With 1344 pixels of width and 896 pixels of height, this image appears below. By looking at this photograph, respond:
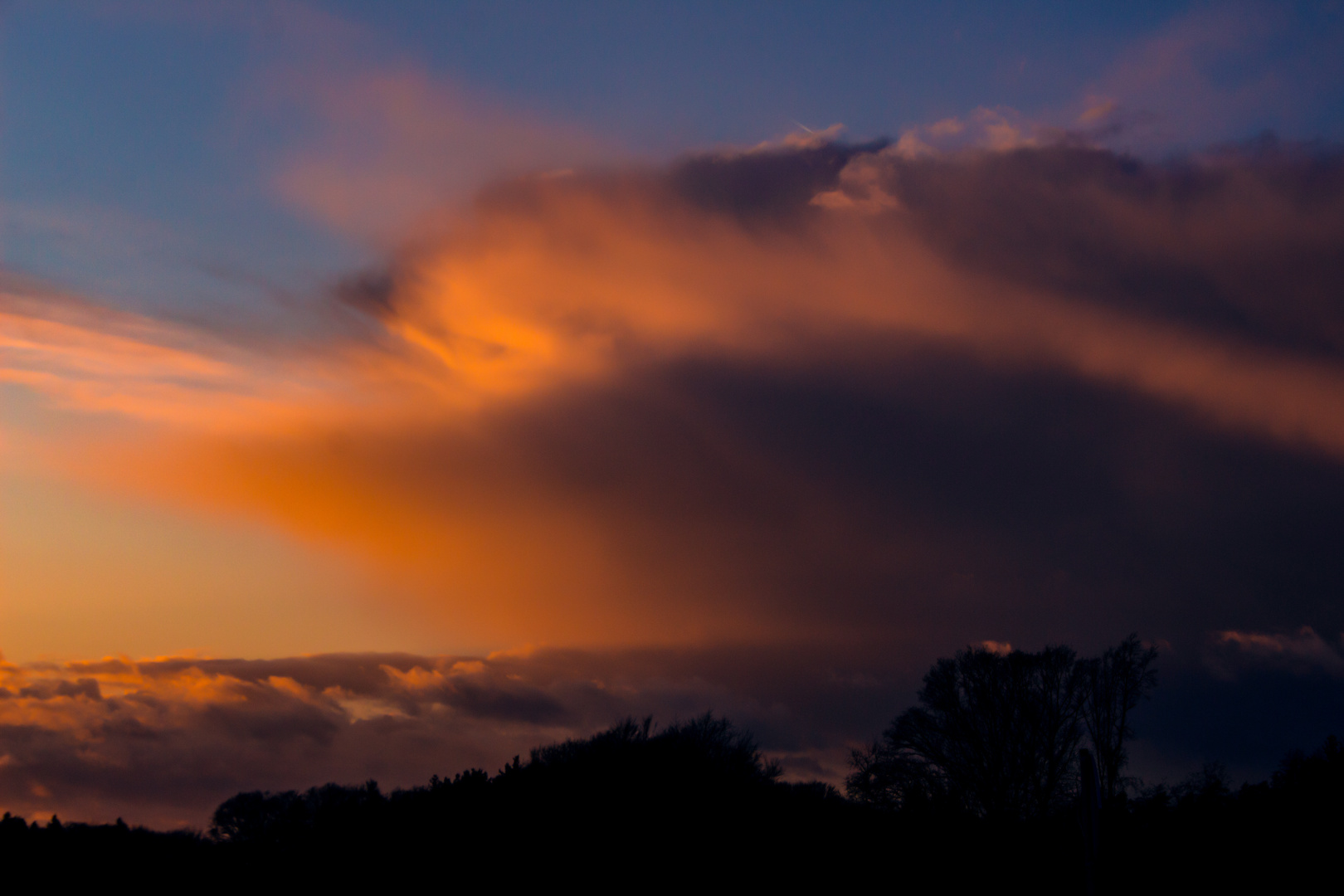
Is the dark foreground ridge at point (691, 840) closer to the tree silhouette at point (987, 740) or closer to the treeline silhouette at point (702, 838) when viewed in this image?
the treeline silhouette at point (702, 838)

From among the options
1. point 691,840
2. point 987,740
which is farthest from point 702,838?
point 987,740

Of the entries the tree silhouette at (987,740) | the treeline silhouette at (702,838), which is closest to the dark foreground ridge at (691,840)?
the treeline silhouette at (702,838)

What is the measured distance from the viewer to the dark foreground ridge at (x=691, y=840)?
812 inches

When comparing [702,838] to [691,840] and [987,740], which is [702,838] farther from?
[987,740]

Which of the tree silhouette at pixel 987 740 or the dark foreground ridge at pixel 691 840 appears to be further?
the tree silhouette at pixel 987 740

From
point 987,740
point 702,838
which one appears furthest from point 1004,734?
point 702,838

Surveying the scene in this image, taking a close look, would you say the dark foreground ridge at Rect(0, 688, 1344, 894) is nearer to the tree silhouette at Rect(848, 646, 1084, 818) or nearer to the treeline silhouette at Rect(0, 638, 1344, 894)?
the treeline silhouette at Rect(0, 638, 1344, 894)

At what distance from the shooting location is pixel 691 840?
24234mm

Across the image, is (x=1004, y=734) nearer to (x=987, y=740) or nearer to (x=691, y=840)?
(x=987, y=740)

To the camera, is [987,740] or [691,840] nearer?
[691,840]

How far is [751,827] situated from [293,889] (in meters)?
12.0

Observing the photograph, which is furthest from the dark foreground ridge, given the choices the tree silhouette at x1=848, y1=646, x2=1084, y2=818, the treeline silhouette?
the tree silhouette at x1=848, y1=646, x2=1084, y2=818

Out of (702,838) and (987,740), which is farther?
(987,740)

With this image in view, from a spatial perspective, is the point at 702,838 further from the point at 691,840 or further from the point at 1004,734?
the point at 1004,734
